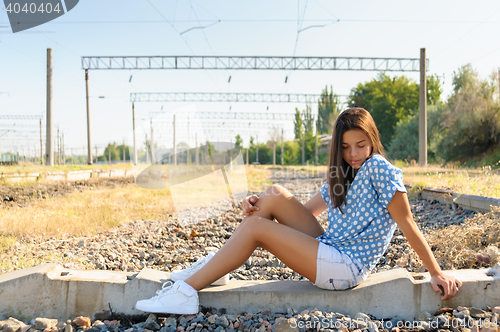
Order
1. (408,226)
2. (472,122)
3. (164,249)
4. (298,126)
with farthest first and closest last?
(298,126) → (472,122) → (164,249) → (408,226)

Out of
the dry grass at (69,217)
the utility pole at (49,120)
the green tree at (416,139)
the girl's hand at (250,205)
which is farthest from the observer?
the green tree at (416,139)

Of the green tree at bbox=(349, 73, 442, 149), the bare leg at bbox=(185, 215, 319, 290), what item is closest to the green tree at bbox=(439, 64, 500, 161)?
the green tree at bbox=(349, 73, 442, 149)

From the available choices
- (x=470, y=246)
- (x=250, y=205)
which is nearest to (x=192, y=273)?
(x=250, y=205)

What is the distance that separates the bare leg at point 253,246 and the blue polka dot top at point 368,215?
20cm

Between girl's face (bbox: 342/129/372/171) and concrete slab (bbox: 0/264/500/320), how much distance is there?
0.72 m

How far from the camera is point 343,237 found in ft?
6.36

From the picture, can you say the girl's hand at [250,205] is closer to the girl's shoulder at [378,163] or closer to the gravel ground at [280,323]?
the gravel ground at [280,323]

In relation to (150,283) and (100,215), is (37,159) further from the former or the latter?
(150,283)

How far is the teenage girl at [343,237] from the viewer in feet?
6.05

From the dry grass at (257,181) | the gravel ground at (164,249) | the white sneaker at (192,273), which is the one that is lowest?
the dry grass at (257,181)

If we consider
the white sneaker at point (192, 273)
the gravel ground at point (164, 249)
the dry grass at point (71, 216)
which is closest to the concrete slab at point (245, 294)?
the white sneaker at point (192, 273)

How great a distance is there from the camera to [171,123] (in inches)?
251

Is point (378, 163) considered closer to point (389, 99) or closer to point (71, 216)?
point (71, 216)

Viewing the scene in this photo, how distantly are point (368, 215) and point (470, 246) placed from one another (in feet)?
4.94
